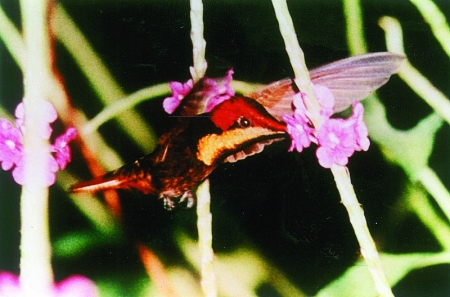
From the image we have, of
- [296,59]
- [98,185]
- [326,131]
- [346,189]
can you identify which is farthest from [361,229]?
[98,185]

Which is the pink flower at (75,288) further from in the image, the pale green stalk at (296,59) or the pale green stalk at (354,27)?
the pale green stalk at (354,27)

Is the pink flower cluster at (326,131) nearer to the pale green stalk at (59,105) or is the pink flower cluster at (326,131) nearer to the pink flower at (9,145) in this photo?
the pale green stalk at (59,105)

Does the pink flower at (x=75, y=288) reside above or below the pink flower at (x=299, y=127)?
below

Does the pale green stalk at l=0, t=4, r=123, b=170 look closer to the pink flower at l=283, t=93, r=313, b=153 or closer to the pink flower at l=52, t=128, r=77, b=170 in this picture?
the pink flower at l=52, t=128, r=77, b=170

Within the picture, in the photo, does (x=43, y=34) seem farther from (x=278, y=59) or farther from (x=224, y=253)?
(x=224, y=253)

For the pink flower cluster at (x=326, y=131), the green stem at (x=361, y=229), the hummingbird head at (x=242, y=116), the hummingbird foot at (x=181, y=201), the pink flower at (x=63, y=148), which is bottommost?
the green stem at (x=361, y=229)

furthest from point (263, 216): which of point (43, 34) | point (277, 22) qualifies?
point (43, 34)

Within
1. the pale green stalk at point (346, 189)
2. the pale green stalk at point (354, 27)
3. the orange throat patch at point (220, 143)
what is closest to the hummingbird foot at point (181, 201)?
the orange throat patch at point (220, 143)
